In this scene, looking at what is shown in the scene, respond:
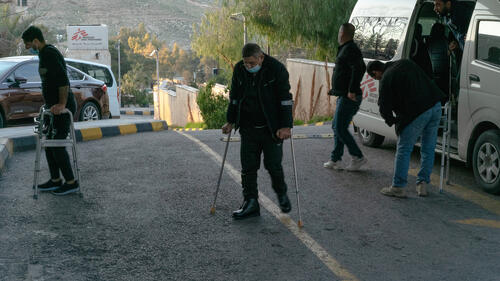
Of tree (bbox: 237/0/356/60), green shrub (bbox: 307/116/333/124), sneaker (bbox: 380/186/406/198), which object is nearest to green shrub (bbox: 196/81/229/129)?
tree (bbox: 237/0/356/60)

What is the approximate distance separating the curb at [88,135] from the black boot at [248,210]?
4.19 metres

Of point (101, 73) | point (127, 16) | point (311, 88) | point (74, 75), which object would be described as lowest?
point (127, 16)

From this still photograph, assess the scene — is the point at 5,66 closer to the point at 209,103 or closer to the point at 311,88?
the point at 311,88

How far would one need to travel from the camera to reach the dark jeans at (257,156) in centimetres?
629

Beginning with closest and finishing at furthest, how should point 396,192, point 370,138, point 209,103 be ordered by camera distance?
point 396,192, point 370,138, point 209,103

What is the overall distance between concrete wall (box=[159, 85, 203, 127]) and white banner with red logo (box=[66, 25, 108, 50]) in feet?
134

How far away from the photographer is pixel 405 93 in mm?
7148

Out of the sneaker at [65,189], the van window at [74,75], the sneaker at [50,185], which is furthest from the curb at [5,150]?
the van window at [74,75]

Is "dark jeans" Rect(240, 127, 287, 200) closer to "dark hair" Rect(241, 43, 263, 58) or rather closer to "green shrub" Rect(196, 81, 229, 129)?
"dark hair" Rect(241, 43, 263, 58)

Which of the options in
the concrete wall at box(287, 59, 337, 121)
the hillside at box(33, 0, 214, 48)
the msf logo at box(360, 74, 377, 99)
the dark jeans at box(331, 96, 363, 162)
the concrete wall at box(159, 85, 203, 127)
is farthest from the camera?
the hillside at box(33, 0, 214, 48)

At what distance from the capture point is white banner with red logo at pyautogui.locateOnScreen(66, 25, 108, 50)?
96062 mm

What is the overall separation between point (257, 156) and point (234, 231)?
2.68ft

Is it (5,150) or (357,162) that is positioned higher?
(357,162)

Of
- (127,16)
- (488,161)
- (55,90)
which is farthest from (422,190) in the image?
(127,16)
